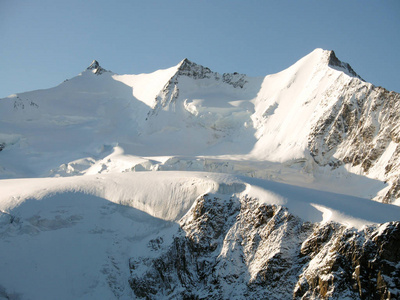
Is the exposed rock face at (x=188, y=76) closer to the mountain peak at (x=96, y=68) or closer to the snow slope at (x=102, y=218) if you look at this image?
the mountain peak at (x=96, y=68)

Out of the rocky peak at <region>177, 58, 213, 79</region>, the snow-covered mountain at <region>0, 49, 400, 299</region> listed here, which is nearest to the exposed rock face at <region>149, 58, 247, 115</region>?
the rocky peak at <region>177, 58, 213, 79</region>

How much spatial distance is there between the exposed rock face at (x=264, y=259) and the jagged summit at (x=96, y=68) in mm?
85569

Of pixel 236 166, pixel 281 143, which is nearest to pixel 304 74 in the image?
pixel 281 143

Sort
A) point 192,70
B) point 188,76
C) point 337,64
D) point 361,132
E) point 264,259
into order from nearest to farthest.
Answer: point 264,259
point 361,132
point 337,64
point 188,76
point 192,70

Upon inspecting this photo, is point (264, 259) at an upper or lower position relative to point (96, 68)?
lower

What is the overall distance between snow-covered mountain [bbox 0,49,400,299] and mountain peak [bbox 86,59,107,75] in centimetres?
2721

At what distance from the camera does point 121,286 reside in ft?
170

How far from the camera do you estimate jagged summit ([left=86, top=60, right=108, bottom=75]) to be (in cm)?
13150

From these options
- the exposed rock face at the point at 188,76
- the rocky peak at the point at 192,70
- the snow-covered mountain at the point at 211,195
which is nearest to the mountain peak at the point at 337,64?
the snow-covered mountain at the point at 211,195

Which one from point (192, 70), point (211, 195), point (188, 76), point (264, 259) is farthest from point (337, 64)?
point (264, 259)

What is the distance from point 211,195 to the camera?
5516 cm

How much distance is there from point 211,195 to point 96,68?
87977 millimetres

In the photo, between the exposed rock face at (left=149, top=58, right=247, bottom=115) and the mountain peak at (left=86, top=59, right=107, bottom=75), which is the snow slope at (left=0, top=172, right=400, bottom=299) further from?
the mountain peak at (left=86, top=59, right=107, bottom=75)

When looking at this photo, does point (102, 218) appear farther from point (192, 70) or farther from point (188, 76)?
point (192, 70)
